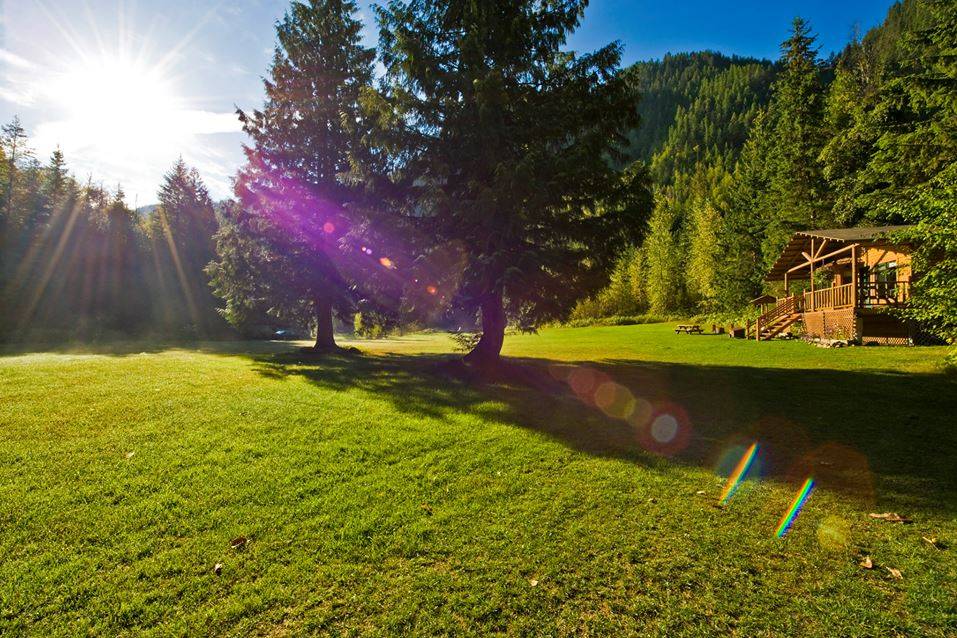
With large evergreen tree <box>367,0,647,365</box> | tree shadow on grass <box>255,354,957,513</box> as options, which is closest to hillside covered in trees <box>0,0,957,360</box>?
large evergreen tree <box>367,0,647,365</box>

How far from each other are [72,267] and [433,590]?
4785 cm

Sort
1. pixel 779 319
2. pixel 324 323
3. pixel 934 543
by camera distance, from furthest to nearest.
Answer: pixel 779 319 < pixel 324 323 < pixel 934 543

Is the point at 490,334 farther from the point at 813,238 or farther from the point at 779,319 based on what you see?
the point at 779,319

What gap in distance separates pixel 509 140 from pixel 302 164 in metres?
12.0

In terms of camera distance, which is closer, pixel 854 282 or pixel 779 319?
pixel 854 282

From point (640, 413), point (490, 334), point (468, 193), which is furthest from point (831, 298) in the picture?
point (468, 193)

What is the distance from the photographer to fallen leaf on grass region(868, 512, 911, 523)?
408 cm

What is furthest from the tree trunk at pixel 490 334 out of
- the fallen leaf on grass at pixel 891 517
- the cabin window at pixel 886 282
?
the cabin window at pixel 886 282

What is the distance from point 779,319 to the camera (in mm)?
24172

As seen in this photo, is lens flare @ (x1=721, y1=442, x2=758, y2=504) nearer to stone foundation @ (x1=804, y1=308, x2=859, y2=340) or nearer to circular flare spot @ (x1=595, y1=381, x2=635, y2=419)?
circular flare spot @ (x1=595, y1=381, x2=635, y2=419)

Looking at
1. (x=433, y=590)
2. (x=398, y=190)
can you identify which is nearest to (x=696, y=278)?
(x=398, y=190)

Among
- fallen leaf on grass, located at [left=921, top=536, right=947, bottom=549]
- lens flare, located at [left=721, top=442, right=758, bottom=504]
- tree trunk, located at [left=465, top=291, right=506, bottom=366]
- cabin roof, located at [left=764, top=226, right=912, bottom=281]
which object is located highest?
cabin roof, located at [left=764, top=226, right=912, bottom=281]

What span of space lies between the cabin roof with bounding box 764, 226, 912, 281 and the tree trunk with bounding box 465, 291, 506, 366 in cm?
1343

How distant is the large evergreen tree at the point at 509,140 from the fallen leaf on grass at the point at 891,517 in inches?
295
